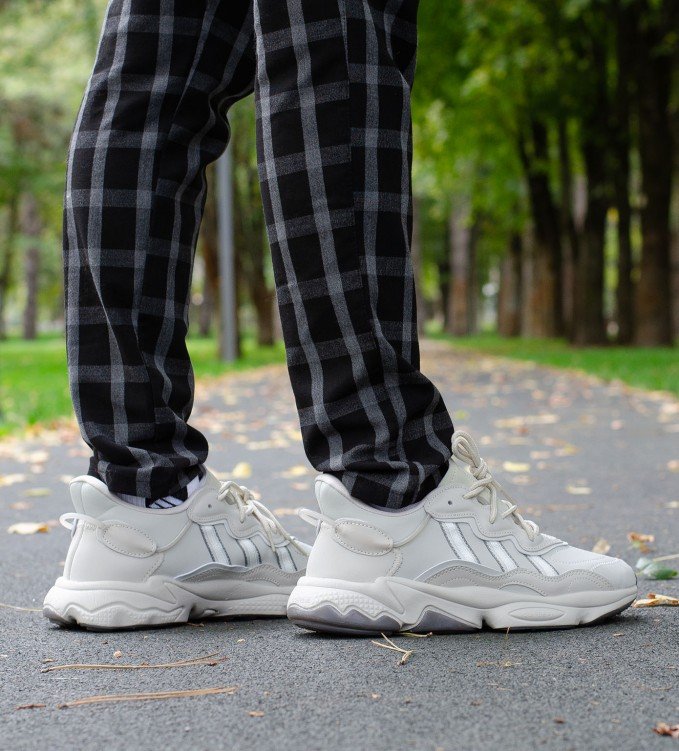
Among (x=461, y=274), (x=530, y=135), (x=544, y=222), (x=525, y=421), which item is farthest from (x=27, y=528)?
(x=461, y=274)

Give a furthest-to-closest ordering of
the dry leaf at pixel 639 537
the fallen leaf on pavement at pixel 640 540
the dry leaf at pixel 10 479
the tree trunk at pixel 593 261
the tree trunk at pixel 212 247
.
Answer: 1. the tree trunk at pixel 593 261
2. the tree trunk at pixel 212 247
3. the dry leaf at pixel 10 479
4. the dry leaf at pixel 639 537
5. the fallen leaf on pavement at pixel 640 540

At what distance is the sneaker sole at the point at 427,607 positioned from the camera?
1889mm

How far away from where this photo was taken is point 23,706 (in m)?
1.55

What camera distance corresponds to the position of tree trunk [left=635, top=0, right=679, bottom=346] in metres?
16.9

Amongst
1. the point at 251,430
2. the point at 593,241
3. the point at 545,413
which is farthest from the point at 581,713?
the point at 593,241

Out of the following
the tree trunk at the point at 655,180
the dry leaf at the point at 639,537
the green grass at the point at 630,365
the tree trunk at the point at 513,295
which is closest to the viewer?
the dry leaf at the point at 639,537

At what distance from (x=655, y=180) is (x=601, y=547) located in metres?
15.2

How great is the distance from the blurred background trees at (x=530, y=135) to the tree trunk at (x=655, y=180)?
0.07 feet

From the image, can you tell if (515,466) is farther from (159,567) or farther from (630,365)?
(630,365)

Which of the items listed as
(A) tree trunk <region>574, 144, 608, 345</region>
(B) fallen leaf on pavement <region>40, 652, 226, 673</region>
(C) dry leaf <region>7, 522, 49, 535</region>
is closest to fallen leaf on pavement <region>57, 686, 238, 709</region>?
(B) fallen leaf on pavement <region>40, 652, 226, 673</region>

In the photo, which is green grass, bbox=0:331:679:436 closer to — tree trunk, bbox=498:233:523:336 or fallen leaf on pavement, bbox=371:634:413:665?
fallen leaf on pavement, bbox=371:634:413:665

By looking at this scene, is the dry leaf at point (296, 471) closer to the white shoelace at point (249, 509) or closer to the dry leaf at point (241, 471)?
the dry leaf at point (241, 471)

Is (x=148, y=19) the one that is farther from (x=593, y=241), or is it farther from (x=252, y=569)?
(x=593, y=241)

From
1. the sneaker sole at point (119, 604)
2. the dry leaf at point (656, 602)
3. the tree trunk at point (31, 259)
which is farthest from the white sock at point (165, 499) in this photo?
the tree trunk at point (31, 259)
